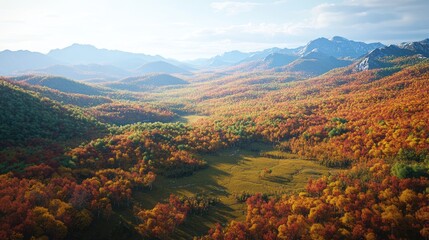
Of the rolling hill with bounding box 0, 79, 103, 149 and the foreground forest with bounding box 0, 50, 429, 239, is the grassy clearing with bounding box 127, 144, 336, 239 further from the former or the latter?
the rolling hill with bounding box 0, 79, 103, 149

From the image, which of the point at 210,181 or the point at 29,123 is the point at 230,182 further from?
the point at 29,123

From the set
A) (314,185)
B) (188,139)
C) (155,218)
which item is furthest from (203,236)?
(188,139)

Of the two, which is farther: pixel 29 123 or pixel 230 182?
pixel 29 123

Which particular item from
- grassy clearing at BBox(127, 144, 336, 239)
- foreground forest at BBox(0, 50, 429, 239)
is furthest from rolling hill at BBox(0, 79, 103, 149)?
grassy clearing at BBox(127, 144, 336, 239)

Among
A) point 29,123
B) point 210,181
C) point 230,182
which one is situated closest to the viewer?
point 230,182

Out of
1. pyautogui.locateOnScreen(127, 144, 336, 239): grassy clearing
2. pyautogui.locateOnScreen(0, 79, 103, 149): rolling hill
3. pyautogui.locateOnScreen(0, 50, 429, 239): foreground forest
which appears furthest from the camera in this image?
pyautogui.locateOnScreen(0, 79, 103, 149): rolling hill

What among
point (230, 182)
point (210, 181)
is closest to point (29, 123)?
point (210, 181)

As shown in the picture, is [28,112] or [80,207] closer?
[80,207]

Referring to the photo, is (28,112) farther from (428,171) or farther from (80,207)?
(428,171)
